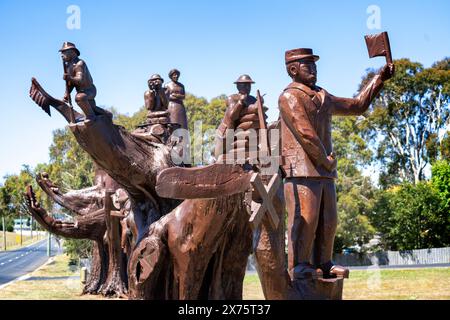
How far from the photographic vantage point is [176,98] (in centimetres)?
1073

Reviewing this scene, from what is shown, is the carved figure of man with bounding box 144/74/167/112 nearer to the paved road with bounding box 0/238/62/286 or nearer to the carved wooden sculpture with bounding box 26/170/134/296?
the carved wooden sculpture with bounding box 26/170/134/296

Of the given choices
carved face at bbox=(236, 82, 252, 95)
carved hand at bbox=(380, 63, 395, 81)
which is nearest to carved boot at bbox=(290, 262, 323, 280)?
carved face at bbox=(236, 82, 252, 95)

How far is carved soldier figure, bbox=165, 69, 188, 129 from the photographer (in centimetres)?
1063

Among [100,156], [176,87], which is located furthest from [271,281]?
[176,87]

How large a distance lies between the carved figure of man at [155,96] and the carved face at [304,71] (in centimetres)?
305

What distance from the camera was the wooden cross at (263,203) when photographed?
5172mm

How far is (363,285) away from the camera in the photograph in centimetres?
1554

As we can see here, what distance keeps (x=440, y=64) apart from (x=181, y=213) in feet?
90.4

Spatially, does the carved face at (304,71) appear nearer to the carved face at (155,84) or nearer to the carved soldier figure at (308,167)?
the carved soldier figure at (308,167)

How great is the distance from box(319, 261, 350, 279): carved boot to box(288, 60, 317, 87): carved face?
173 cm

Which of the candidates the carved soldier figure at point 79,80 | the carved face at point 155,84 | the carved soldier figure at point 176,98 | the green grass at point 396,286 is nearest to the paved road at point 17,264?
the green grass at point 396,286

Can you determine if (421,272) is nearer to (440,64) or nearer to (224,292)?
(224,292)

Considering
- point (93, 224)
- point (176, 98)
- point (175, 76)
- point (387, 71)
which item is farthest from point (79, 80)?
point (93, 224)

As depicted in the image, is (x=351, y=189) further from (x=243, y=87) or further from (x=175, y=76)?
(x=243, y=87)
